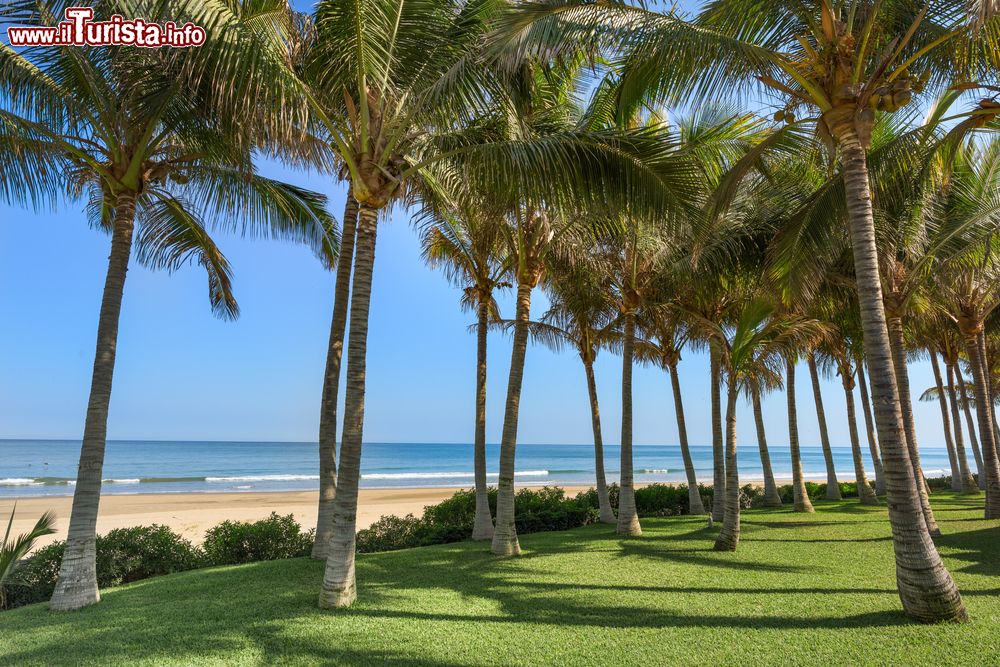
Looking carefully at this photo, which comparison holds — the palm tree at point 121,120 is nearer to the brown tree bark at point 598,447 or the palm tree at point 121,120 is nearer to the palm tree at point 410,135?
the palm tree at point 410,135

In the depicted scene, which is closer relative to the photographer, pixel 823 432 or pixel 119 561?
pixel 119 561

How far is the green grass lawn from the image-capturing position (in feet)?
15.0

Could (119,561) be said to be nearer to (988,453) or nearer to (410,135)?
(410,135)

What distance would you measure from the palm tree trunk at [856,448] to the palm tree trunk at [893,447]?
12025 millimetres

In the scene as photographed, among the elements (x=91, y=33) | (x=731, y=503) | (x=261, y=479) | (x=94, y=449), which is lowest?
(x=261, y=479)

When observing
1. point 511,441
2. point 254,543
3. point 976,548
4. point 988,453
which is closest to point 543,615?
point 511,441

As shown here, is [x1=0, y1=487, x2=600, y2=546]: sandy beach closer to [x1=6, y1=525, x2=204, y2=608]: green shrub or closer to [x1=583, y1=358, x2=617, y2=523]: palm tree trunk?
[x1=6, y1=525, x2=204, y2=608]: green shrub

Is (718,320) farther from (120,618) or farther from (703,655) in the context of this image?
(120,618)

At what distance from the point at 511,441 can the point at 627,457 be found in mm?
3300

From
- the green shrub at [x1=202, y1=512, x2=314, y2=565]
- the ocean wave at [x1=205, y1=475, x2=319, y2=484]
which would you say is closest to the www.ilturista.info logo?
the green shrub at [x1=202, y1=512, x2=314, y2=565]

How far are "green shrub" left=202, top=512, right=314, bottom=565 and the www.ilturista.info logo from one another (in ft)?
23.9

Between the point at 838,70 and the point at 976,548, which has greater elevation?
the point at 838,70

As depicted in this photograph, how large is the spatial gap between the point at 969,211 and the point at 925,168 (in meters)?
4.04

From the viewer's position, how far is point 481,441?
1138 centimetres
